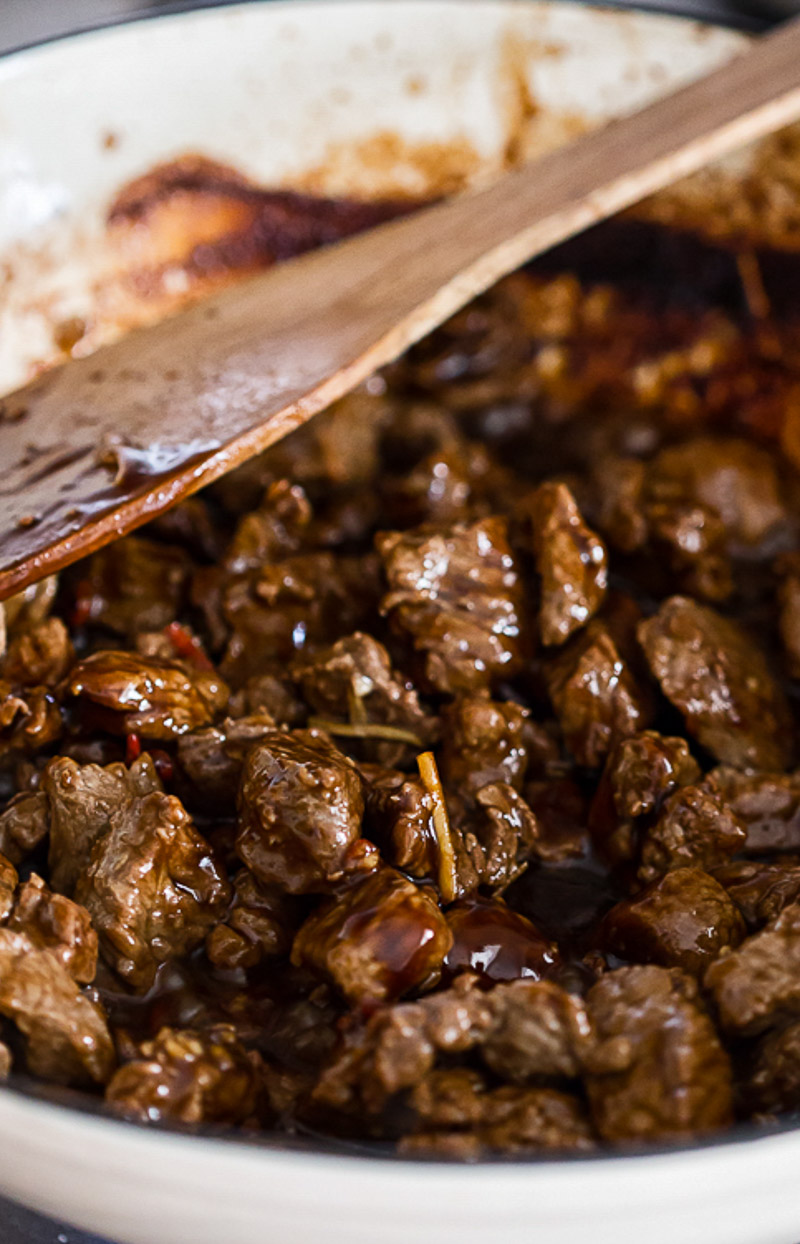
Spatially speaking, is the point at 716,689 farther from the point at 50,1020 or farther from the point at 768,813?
the point at 50,1020

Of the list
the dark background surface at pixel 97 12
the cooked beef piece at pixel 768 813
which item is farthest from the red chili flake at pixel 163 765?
A: the dark background surface at pixel 97 12

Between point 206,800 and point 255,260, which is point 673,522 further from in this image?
point 255,260

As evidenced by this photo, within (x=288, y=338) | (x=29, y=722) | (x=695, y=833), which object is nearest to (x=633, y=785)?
(x=695, y=833)

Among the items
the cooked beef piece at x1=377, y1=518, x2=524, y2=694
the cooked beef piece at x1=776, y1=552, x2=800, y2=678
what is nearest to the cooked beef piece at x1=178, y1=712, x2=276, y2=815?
the cooked beef piece at x1=377, y1=518, x2=524, y2=694

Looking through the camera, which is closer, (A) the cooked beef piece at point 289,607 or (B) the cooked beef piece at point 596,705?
(B) the cooked beef piece at point 596,705

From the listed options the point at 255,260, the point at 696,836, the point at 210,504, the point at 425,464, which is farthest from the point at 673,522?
the point at 255,260

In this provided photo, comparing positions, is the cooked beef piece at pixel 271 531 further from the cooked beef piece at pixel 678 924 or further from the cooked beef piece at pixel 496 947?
the cooked beef piece at pixel 678 924
